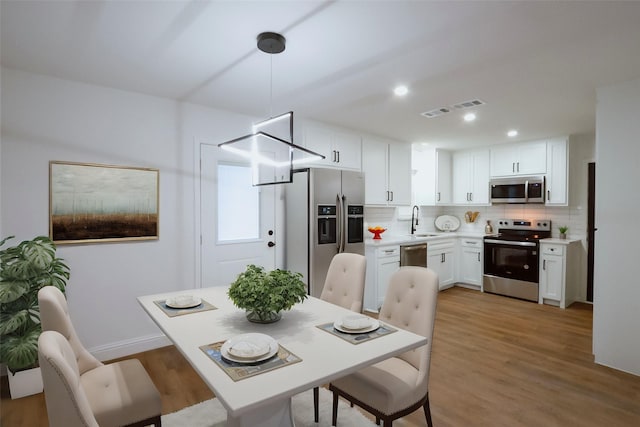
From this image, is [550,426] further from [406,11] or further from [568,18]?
[406,11]

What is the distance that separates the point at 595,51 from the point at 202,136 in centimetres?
340

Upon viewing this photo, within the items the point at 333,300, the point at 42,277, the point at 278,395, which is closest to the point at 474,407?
the point at 333,300

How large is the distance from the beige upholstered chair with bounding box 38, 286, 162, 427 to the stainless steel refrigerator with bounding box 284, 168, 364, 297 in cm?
221

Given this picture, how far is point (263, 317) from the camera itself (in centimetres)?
179

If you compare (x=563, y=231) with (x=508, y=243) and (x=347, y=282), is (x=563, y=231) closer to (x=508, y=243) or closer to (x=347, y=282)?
(x=508, y=243)

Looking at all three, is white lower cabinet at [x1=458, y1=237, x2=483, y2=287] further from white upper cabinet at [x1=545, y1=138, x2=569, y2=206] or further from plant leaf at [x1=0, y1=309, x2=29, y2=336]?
plant leaf at [x1=0, y1=309, x2=29, y2=336]

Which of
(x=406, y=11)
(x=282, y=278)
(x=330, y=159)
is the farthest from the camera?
(x=330, y=159)

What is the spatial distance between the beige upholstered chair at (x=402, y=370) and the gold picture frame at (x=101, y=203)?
2414 millimetres

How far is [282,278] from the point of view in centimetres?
178

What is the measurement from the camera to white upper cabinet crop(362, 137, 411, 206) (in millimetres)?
4852

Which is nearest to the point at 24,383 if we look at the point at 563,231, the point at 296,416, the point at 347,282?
the point at 296,416

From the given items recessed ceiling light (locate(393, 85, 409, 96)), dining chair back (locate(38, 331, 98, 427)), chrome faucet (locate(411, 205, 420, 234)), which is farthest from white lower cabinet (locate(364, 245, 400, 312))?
dining chair back (locate(38, 331, 98, 427))

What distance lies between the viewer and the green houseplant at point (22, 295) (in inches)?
93.7

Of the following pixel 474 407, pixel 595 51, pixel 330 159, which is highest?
pixel 595 51
